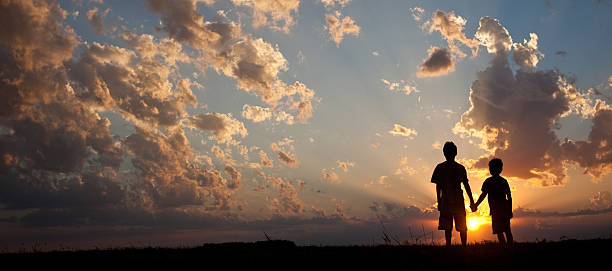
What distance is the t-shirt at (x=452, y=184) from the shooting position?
11445mm

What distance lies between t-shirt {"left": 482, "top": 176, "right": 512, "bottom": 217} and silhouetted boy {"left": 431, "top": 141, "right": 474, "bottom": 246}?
1.01 m

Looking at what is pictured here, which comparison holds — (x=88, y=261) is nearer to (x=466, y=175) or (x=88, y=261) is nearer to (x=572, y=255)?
(x=466, y=175)

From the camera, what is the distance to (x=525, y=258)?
8.02 metres

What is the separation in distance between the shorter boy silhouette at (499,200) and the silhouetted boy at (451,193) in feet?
2.99

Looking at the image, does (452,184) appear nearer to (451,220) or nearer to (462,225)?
(451,220)

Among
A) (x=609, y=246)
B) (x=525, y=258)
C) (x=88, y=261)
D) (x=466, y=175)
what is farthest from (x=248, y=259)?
(x=609, y=246)

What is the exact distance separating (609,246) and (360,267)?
6653mm

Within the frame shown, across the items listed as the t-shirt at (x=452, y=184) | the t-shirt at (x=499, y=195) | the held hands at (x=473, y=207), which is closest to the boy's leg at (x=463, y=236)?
the t-shirt at (x=452, y=184)

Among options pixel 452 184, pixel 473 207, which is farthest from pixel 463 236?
pixel 452 184

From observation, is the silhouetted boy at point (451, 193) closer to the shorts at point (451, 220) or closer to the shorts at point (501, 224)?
the shorts at point (451, 220)

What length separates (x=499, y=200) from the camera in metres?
12.2

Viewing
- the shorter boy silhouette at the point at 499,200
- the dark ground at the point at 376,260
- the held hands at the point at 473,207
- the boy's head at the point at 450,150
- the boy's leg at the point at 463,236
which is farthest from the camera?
the shorter boy silhouette at the point at 499,200

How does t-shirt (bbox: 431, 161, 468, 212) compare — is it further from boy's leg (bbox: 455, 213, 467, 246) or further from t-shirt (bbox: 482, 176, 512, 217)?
t-shirt (bbox: 482, 176, 512, 217)

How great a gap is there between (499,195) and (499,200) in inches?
5.8
